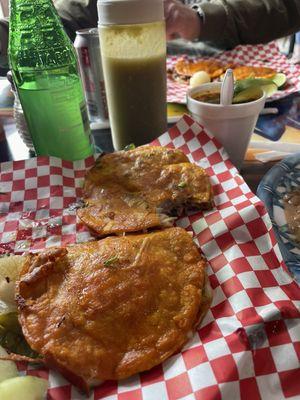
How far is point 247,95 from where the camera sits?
130cm

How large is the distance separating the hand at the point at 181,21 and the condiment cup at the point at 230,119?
1.50m

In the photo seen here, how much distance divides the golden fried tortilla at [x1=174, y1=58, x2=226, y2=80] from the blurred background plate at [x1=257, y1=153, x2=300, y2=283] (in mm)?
1189

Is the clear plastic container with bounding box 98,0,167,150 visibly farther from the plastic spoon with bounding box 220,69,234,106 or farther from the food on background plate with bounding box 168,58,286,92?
the food on background plate with bounding box 168,58,286,92

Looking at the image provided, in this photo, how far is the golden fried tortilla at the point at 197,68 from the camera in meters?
2.27

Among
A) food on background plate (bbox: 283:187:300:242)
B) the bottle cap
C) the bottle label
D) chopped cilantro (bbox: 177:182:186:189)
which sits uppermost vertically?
the bottle cap

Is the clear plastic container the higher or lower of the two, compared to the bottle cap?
lower

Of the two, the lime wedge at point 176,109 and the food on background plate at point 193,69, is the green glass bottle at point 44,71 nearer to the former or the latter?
the lime wedge at point 176,109

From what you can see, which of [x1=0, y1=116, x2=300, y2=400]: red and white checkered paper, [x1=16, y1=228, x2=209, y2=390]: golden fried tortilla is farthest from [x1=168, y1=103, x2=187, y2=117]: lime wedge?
[x1=16, y1=228, x2=209, y2=390]: golden fried tortilla

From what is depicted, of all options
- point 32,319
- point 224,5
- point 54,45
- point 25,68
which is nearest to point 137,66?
point 54,45

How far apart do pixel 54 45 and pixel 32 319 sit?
98cm

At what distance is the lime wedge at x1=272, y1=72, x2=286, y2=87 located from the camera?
197 centimetres

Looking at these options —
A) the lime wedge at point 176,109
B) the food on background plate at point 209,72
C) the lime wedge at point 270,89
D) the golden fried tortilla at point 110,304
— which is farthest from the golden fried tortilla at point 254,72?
the golden fried tortilla at point 110,304

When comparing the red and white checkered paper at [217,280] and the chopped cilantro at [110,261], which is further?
the chopped cilantro at [110,261]

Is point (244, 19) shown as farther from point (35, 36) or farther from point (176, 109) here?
point (35, 36)
